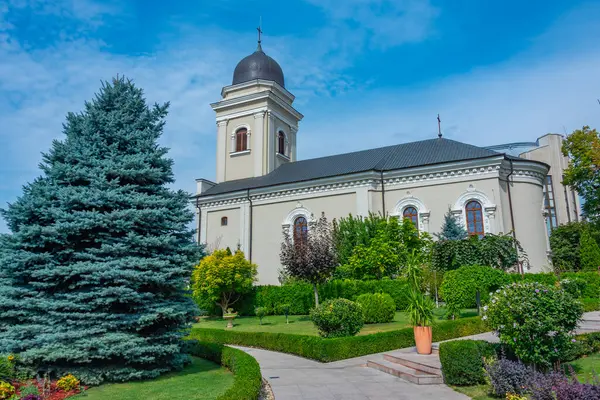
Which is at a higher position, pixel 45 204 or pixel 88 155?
pixel 88 155

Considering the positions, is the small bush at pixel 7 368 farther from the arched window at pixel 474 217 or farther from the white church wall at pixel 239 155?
the white church wall at pixel 239 155

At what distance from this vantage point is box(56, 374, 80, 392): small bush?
295 inches

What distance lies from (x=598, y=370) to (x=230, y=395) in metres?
6.45

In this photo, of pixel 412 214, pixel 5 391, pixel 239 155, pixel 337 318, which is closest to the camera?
pixel 5 391

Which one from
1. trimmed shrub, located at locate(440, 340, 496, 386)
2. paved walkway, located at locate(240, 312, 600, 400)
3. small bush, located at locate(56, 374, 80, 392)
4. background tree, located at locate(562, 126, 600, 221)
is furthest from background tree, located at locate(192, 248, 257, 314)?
background tree, located at locate(562, 126, 600, 221)

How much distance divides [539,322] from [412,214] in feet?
60.5

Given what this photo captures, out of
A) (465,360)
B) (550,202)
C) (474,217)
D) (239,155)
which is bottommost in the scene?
(465,360)

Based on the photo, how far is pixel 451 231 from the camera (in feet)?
73.8

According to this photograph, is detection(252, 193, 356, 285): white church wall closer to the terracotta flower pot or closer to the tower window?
the terracotta flower pot

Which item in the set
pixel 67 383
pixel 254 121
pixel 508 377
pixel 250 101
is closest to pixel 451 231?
pixel 508 377

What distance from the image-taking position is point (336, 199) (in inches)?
1048

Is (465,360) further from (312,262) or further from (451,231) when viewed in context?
(451,231)

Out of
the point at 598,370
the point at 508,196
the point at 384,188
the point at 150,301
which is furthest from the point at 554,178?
the point at 150,301

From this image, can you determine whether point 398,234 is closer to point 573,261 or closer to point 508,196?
point 508,196
